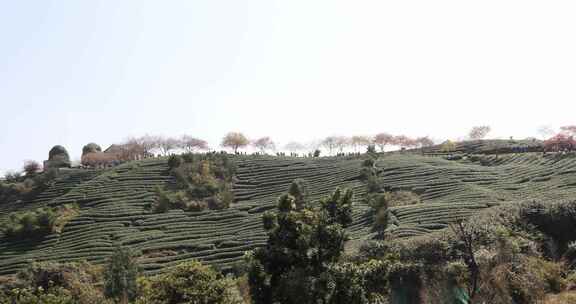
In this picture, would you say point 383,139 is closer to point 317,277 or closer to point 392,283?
point 392,283

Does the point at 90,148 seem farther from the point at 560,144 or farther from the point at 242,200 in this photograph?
the point at 560,144

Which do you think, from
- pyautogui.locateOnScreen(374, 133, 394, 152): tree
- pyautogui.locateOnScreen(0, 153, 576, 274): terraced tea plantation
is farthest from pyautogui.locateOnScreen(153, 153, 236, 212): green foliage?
pyautogui.locateOnScreen(374, 133, 394, 152): tree

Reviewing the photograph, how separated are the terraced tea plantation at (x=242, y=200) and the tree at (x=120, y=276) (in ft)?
36.9

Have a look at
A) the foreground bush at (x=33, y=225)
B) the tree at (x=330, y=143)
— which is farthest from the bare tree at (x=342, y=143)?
the foreground bush at (x=33, y=225)

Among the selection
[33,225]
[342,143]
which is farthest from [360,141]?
[33,225]

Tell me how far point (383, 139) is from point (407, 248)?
9617 centimetres

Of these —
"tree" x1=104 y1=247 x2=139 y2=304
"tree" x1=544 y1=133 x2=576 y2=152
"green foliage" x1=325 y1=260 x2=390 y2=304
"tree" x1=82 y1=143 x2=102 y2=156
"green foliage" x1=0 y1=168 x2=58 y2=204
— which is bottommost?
"tree" x1=104 y1=247 x2=139 y2=304

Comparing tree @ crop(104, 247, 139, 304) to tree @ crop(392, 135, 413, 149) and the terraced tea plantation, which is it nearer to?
the terraced tea plantation

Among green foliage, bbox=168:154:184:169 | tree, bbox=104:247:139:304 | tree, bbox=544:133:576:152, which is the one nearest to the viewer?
tree, bbox=104:247:139:304

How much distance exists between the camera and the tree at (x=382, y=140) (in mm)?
127375

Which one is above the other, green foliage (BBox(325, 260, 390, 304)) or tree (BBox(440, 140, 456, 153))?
tree (BBox(440, 140, 456, 153))

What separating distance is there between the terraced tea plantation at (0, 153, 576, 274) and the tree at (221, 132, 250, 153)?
3115 cm

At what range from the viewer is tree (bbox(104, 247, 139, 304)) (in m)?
34.5

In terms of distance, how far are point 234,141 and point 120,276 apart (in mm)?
90226
